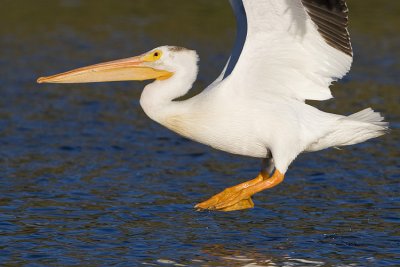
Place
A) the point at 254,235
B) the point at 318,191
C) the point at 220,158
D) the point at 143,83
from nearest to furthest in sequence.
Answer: the point at 254,235, the point at 318,191, the point at 220,158, the point at 143,83

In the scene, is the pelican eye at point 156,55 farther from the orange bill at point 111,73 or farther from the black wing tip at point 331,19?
the black wing tip at point 331,19

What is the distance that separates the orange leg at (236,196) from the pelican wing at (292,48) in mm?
667

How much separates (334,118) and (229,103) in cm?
86

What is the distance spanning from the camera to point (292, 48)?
7.09 m

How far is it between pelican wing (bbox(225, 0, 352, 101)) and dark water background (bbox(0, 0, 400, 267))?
1.06 m

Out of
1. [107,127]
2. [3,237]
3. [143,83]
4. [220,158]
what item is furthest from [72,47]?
[3,237]

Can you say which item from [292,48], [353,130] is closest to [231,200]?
[353,130]

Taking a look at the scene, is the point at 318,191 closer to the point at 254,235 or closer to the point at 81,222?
the point at 254,235

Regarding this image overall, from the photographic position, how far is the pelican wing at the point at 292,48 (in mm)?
6750

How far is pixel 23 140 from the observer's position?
993 centimetres

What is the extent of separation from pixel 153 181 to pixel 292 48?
215 cm

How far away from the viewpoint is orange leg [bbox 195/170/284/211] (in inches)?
273

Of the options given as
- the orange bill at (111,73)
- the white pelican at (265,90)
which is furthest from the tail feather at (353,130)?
the orange bill at (111,73)

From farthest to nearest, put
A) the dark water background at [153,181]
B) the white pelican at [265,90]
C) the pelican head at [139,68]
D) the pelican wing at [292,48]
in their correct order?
the pelican head at [139,68] → the white pelican at [265,90] → the pelican wing at [292,48] → the dark water background at [153,181]
